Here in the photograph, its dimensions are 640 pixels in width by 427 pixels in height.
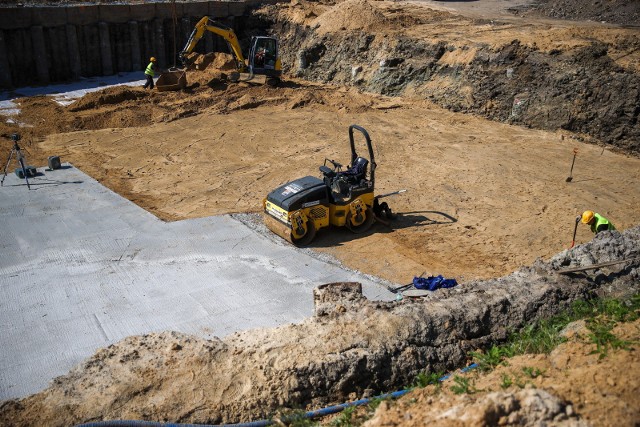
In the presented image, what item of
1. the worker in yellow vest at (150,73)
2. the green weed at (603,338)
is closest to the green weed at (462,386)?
the green weed at (603,338)

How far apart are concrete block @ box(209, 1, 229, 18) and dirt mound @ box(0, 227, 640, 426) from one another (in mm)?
24437

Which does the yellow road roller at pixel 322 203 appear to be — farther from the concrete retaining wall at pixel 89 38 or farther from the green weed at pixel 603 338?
the concrete retaining wall at pixel 89 38

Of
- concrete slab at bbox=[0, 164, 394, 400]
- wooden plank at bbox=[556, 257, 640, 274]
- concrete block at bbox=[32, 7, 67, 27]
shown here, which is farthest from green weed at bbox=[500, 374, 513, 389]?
concrete block at bbox=[32, 7, 67, 27]

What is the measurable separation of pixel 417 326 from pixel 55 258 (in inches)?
289

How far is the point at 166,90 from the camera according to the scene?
76.4 ft

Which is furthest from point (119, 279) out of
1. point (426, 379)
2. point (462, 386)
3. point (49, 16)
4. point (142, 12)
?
point (142, 12)

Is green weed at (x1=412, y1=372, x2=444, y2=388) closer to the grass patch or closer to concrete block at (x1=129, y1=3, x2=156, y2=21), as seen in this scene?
the grass patch

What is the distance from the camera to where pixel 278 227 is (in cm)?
1232

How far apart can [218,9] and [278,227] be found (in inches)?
799

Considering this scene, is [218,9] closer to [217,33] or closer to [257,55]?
[217,33]

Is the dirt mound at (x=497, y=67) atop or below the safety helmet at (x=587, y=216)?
atop

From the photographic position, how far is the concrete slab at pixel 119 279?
336 inches

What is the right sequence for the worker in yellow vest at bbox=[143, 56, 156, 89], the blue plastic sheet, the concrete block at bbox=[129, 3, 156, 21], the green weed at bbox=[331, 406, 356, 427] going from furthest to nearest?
the concrete block at bbox=[129, 3, 156, 21], the worker in yellow vest at bbox=[143, 56, 156, 89], the blue plastic sheet, the green weed at bbox=[331, 406, 356, 427]

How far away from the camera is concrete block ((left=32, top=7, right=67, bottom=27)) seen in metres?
23.5
